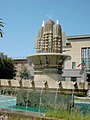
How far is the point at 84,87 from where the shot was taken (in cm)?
2214

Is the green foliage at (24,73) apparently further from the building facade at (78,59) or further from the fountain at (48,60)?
the fountain at (48,60)

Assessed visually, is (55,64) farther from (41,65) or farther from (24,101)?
(24,101)

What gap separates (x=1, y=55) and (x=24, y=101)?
5077 centimetres

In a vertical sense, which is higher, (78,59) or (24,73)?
(78,59)

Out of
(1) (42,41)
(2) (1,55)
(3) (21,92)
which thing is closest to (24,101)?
(3) (21,92)

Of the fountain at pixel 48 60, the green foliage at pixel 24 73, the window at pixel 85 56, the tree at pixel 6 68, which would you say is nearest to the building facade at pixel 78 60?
the window at pixel 85 56

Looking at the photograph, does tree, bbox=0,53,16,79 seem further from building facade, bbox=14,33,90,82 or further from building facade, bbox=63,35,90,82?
building facade, bbox=63,35,90,82

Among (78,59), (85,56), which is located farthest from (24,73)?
(85,56)

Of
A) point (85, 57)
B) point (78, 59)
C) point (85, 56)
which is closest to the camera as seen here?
point (85, 56)

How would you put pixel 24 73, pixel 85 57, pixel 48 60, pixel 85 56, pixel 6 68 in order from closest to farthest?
pixel 48 60 → pixel 6 68 → pixel 85 56 → pixel 85 57 → pixel 24 73

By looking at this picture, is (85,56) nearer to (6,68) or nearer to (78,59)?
(78,59)

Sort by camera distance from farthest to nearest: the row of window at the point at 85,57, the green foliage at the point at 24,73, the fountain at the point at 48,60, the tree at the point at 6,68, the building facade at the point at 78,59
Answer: the green foliage at the point at 24,73
the row of window at the point at 85,57
the building facade at the point at 78,59
the tree at the point at 6,68
the fountain at the point at 48,60

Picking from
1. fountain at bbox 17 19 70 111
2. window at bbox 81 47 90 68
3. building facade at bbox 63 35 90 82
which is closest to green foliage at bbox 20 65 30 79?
building facade at bbox 63 35 90 82

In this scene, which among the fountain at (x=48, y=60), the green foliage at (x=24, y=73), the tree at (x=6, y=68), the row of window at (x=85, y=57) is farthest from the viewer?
the green foliage at (x=24, y=73)
